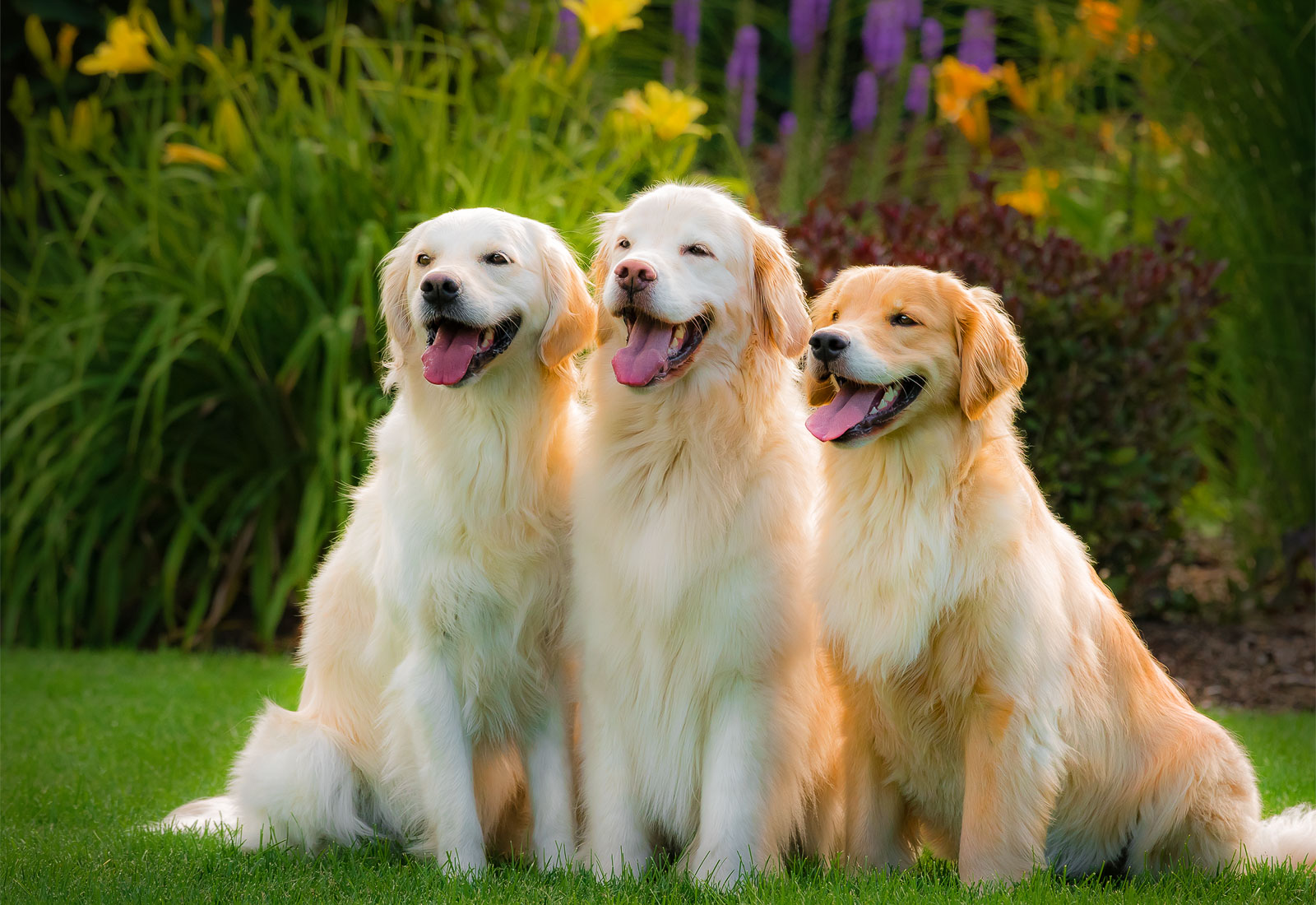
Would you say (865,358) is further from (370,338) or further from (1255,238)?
(1255,238)

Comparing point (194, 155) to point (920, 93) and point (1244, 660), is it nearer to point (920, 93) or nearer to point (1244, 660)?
point (920, 93)

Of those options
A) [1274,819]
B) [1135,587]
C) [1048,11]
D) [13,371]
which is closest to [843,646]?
[1274,819]

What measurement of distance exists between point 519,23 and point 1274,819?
6088 mm

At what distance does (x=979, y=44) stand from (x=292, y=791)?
6710 mm

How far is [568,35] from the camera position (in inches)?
287

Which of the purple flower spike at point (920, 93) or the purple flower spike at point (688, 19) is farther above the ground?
the purple flower spike at point (688, 19)

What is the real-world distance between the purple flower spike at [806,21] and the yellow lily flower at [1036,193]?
1.54m

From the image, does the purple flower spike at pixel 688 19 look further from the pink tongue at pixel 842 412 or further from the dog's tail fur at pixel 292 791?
the dog's tail fur at pixel 292 791

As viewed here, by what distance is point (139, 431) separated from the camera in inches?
231

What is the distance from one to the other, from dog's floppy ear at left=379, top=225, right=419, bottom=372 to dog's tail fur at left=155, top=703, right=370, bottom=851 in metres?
1.03

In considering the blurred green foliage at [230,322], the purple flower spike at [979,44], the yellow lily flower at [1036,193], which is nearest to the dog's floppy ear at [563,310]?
the blurred green foliage at [230,322]

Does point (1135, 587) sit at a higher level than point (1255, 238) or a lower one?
lower

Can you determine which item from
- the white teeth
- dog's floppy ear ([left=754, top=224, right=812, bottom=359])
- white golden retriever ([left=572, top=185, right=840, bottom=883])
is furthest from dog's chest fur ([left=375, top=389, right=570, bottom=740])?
the white teeth

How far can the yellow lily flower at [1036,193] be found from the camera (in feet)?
24.5
